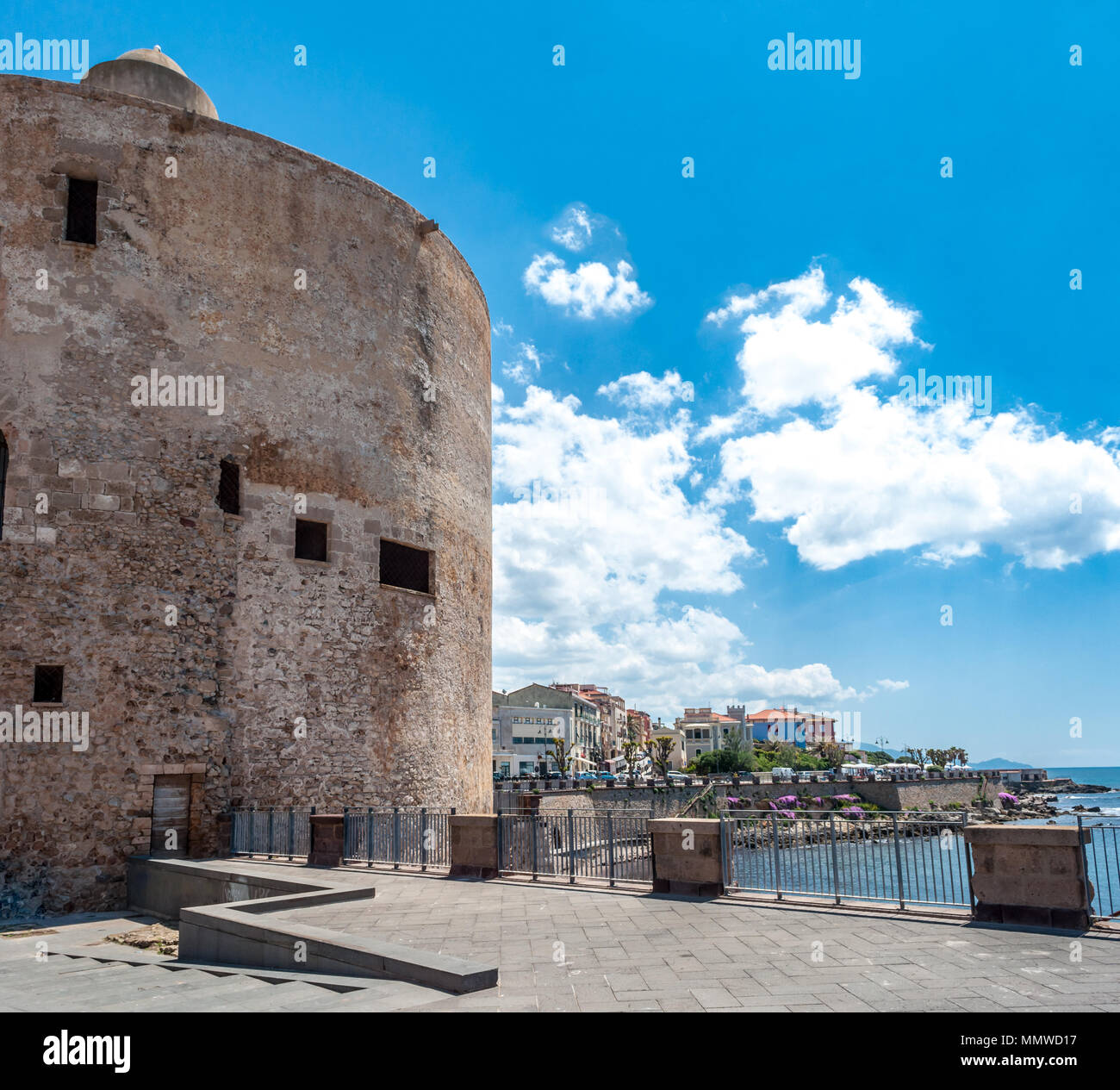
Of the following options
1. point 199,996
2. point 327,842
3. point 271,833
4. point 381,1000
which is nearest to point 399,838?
point 327,842

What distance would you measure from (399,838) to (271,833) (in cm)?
306

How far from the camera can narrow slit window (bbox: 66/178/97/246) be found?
16984 mm

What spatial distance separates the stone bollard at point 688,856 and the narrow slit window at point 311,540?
1089cm

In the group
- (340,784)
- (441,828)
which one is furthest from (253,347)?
(441,828)

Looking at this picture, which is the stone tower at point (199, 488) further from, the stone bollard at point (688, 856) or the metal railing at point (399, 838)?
the stone bollard at point (688, 856)

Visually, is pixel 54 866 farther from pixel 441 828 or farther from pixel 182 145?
pixel 182 145

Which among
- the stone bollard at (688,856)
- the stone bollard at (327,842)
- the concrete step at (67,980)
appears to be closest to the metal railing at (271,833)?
the stone bollard at (327,842)

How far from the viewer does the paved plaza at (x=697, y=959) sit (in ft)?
19.6

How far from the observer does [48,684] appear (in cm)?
1530

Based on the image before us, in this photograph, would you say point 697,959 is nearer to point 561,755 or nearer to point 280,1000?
point 280,1000

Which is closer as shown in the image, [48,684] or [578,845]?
[578,845]

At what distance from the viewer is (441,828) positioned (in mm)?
14055
